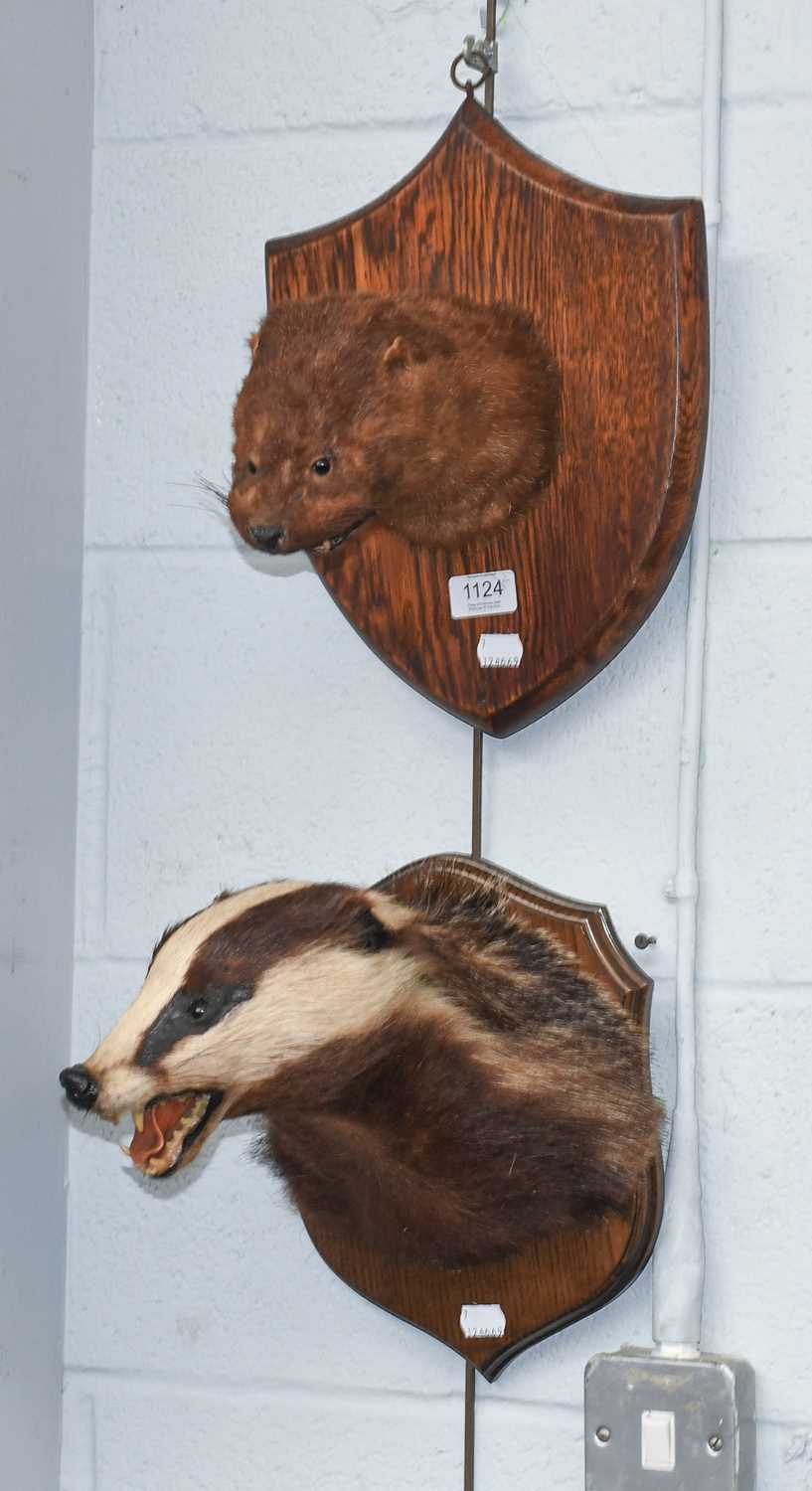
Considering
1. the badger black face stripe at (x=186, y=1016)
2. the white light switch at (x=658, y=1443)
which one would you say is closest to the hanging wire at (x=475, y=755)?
the white light switch at (x=658, y=1443)

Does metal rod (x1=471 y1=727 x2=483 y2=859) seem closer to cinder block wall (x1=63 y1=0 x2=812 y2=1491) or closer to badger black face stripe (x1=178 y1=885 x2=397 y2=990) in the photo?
cinder block wall (x1=63 y1=0 x2=812 y2=1491)

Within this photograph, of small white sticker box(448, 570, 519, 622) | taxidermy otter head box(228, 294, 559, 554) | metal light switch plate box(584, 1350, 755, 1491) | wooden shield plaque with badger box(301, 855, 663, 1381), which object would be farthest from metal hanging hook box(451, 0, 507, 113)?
metal light switch plate box(584, 1350, 755, 1491)

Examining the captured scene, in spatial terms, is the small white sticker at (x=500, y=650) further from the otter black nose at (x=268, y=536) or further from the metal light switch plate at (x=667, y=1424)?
the metal light switch plate at (x=667, y=1424)

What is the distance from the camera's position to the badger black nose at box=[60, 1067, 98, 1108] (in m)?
0.85

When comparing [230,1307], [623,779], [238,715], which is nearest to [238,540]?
[238,715]

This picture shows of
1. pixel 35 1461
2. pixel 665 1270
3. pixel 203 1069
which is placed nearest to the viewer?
pixel 203 1069

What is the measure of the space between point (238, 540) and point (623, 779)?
0.87ft

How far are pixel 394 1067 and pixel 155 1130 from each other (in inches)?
4.6

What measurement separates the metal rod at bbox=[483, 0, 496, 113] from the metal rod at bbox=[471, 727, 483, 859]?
1.15ft

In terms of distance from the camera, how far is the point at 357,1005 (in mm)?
878

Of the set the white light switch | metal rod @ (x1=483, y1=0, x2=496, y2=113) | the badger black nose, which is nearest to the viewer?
the badger black nose

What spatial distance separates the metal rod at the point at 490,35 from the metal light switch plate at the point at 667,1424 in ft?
2.24

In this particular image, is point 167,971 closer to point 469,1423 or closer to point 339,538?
point 339,538

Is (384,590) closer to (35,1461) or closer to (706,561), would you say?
(706,561)
